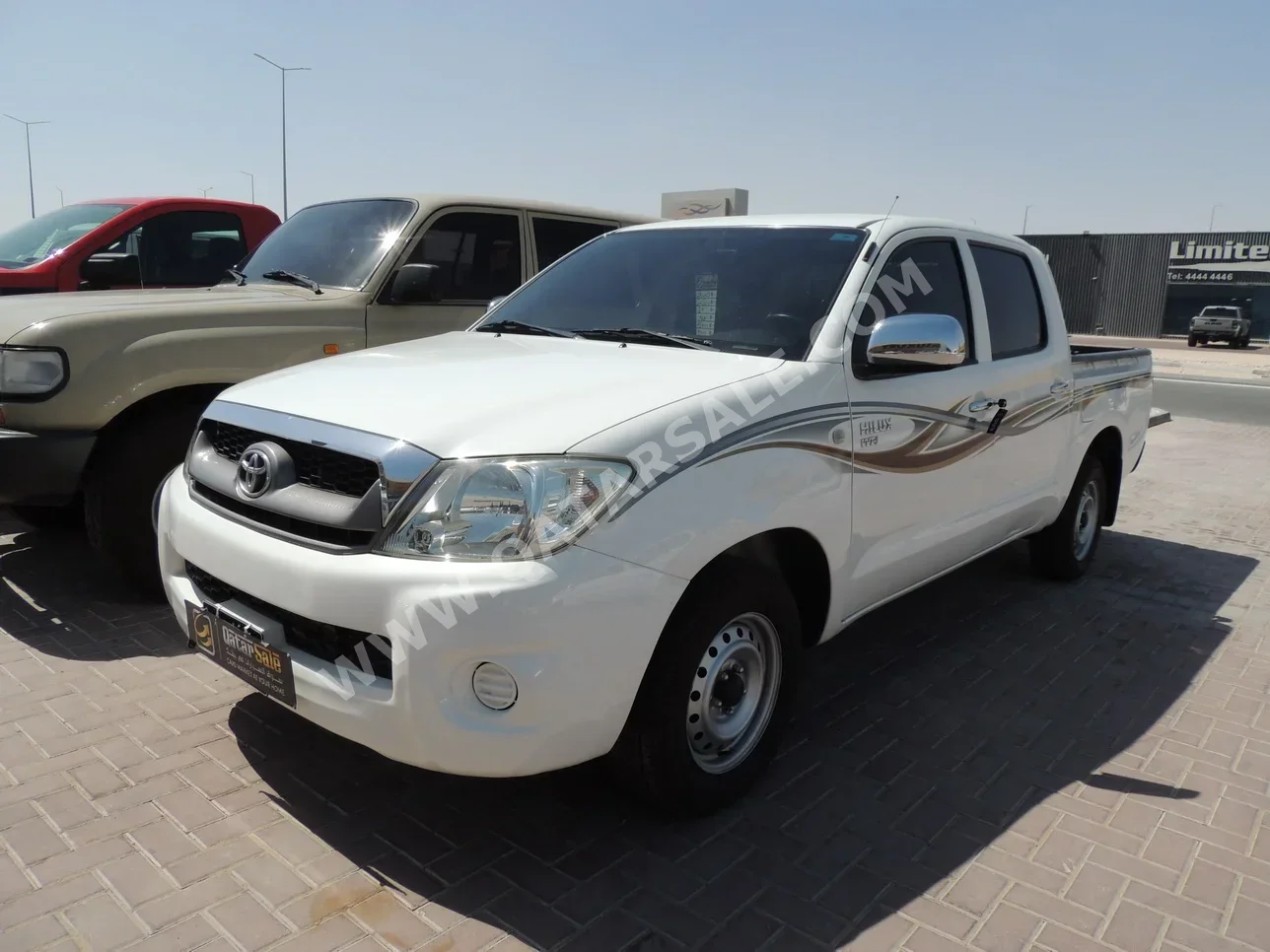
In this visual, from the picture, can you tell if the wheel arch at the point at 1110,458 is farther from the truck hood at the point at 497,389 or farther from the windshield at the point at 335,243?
the windshield at the point at 335,243

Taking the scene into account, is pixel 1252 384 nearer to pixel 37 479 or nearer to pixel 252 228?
pixel 252 228

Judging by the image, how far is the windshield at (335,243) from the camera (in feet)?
17.4

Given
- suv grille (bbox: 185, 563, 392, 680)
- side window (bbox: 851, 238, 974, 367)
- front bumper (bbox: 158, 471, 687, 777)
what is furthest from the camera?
side window (bbox: 851, 238, 974, 367)

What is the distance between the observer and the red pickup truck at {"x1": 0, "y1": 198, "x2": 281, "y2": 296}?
696 cm

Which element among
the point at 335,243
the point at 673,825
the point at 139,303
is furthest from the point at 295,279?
the point at 673,825

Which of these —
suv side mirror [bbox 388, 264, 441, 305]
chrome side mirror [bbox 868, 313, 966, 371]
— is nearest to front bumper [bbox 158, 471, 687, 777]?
chrome side mirror [bbox 868, 313, 966, 371]

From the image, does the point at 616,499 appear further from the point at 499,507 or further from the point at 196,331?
the point at 196,331

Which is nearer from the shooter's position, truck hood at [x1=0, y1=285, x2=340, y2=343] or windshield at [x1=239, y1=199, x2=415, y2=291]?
truck hood at [x1=0, y1=285, x2=340, y2=343]

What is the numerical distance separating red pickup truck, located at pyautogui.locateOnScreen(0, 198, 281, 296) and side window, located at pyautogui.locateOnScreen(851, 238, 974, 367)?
5465 millimetres

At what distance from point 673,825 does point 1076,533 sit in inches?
144

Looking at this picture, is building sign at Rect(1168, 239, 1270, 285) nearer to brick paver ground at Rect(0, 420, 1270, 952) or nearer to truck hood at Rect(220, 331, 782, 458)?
brick paver ground at Rect(0, 420, 1270, 952)

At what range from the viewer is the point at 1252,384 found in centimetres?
2142

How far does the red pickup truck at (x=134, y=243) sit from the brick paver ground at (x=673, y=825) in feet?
11.1

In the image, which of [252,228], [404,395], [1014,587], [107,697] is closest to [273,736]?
[107,697]
